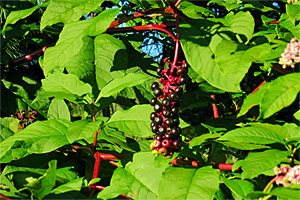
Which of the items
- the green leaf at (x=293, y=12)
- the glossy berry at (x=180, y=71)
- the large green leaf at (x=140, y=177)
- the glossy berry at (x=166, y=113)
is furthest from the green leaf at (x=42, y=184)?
the green leaf at (x=293, y=12)

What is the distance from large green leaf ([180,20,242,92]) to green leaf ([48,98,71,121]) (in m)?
0.74

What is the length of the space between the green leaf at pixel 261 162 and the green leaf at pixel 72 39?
0.73 m

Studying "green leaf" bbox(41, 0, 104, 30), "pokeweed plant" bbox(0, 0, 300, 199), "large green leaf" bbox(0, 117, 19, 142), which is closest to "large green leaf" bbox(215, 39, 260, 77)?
"pokeweed plant" bbox(0, 0, 300, 199)

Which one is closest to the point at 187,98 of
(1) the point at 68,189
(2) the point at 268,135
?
(2) the point at 268,135

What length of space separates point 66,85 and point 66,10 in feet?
1.03

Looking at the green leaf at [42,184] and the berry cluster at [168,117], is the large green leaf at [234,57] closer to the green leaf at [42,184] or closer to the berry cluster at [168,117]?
the berry cluster at [168,117]

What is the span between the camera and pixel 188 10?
1.41 m

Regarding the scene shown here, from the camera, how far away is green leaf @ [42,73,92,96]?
1397mm

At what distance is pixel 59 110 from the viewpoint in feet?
5.53

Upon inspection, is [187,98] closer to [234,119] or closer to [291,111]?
[234,119]

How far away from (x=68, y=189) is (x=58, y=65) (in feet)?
1.64

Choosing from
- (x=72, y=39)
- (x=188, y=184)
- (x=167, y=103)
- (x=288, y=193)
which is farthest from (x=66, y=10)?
(x=288, y=193)

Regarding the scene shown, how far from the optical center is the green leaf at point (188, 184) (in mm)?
1071

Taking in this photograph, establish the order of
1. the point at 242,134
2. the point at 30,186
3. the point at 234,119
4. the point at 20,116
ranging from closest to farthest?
1. the point at 30,186
2. the point at 242,134
3. the point at 234,119
4. the point at 20,116
